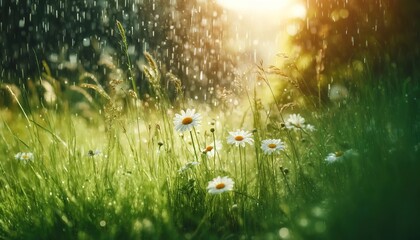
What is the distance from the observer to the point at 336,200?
5.44 feet

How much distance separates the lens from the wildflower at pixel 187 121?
2211 millimetres

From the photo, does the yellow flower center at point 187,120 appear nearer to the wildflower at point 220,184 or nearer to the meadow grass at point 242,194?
the meadow grass at point 242,194

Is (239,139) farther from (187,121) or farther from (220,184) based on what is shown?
(220,184)

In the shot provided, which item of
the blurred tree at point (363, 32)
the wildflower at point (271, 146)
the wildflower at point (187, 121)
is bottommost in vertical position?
the wildflower at point (271, 146)

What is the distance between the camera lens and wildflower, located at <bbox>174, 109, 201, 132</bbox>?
221cm

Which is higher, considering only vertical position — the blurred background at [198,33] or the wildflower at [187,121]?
the blurred background at [198,33]

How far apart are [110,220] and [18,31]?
29.8 ft

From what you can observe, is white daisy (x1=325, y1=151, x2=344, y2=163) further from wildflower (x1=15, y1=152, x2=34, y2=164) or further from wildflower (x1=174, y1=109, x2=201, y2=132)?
wildflower (x1=15, y1=152, x2=34, y2=164)

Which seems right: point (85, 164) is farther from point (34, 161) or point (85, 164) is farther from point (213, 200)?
point (213, 200)

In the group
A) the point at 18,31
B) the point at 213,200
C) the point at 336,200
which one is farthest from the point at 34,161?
the point at 18,31

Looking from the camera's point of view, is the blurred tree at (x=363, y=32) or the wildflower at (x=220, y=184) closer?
the wildflower at (x=220, y=184)

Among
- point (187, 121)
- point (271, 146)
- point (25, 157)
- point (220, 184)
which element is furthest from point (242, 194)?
point (25, 157)

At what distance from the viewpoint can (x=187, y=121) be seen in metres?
2.26

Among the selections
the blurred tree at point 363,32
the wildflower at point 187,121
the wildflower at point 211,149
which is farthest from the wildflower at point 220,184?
the blurred tree at point 363,32
